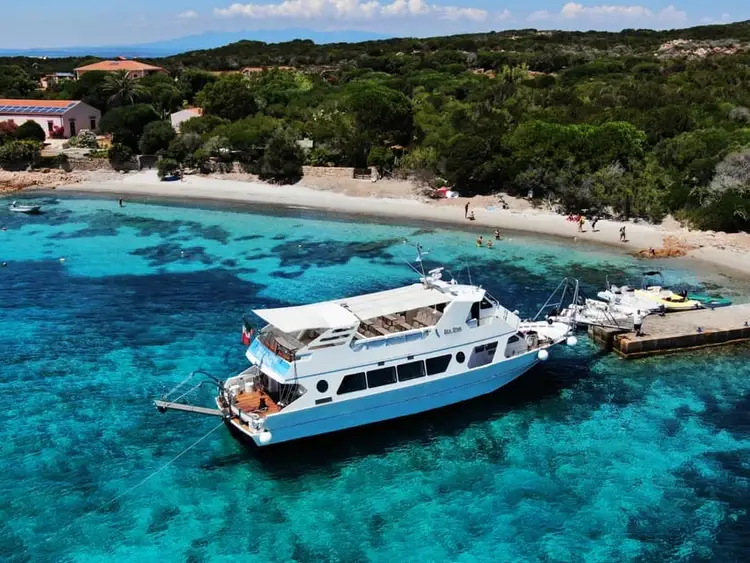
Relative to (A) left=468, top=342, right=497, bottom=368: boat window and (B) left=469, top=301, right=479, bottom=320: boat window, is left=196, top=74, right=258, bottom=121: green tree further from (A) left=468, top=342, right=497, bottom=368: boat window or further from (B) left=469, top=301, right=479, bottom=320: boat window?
(A) left=468, top=342, right=497, bottom=368: boat window

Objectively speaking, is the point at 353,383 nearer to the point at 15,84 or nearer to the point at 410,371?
the point at 410,371

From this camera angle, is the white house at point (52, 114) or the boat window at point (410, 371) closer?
the boat window at point (410, 371)

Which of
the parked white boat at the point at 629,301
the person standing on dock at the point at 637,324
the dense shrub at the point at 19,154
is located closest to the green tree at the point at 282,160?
the dense shrub at the point at 19,154

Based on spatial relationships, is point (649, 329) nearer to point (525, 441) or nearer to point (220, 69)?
point (525, 441)

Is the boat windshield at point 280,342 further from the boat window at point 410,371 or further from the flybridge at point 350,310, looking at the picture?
the boat window at point 410,371

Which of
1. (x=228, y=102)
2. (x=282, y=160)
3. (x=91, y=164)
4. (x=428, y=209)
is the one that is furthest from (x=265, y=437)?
(x=228, y=102)

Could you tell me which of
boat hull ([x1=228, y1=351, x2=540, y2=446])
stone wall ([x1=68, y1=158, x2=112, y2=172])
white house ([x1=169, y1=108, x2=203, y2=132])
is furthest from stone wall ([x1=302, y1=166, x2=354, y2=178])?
boat hull ([x1=228, y1=351, x2=540, y2=446])

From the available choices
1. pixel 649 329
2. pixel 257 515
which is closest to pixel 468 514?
pixel 257 515
